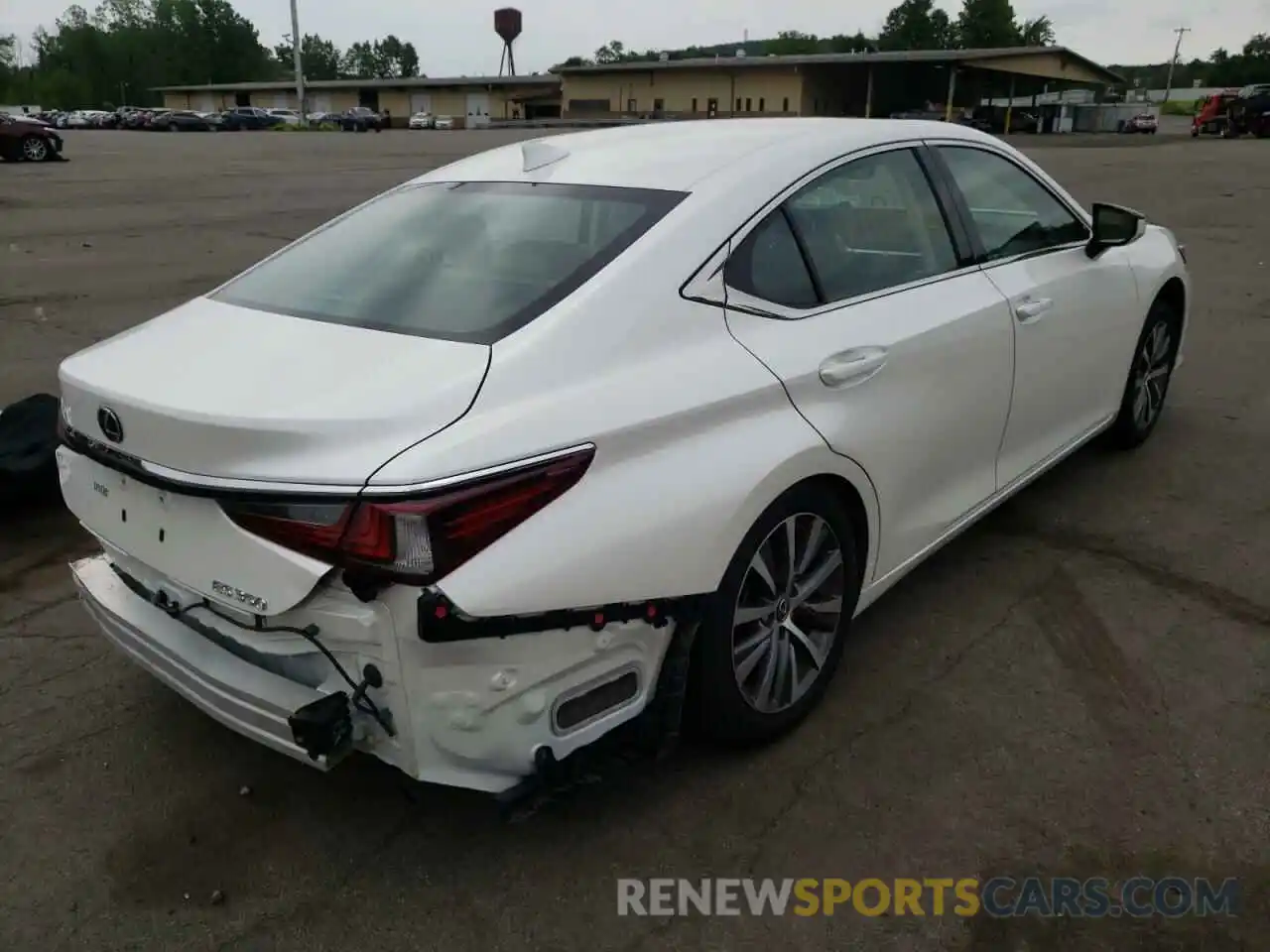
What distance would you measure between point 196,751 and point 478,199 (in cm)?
182

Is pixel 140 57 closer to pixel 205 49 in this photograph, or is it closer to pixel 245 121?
pixel 205 49

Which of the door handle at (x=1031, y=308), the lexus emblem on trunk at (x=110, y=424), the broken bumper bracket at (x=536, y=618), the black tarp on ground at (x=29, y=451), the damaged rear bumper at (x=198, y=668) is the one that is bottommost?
the black tarp on ground at (x=29, y=451)

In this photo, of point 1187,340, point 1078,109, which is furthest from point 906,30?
point 1187,340

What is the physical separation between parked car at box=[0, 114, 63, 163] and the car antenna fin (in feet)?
92.3

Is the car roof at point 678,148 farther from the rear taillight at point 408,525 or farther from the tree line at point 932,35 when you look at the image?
the tree line at point 932,35

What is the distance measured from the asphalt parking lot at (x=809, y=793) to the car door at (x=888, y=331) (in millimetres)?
538

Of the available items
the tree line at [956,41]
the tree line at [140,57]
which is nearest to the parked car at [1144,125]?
the tree line at [956,41]

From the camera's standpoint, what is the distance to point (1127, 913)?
93.7 inches

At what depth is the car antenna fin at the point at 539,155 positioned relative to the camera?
322cm

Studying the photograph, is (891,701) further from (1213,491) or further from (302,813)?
(1213,491)

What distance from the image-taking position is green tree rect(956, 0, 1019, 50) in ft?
356

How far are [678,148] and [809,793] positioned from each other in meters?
1.93

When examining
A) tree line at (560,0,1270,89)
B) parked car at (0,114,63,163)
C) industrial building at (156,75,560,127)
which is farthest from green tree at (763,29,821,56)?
parked car at (0,114,63,163)

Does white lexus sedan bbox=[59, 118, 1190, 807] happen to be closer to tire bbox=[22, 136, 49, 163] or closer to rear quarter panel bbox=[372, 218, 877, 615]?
rear quarter panel bbox=[372, 218, 877, 615]
